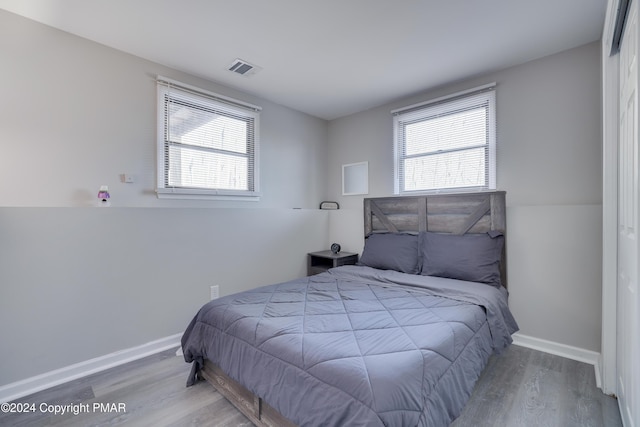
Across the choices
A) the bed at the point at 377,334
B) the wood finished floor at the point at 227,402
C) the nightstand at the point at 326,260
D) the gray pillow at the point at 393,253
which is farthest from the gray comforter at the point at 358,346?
the nightstand at the point at 326,260

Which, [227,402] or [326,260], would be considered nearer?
[227,402]

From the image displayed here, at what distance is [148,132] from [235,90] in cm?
107

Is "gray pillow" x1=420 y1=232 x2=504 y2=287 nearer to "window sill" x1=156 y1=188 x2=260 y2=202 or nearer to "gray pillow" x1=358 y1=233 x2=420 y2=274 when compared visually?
"gray pillow" x1=358 y1=233 x2=420 y2=274

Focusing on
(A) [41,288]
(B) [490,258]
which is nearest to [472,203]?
(B) [490,258]

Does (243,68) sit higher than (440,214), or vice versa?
(243,68)

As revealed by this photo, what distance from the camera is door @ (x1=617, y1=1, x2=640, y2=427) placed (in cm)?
128

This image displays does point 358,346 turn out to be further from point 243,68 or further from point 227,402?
point 243,68

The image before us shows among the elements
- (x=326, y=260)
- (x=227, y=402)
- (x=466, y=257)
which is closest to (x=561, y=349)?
(x=466, y=257)

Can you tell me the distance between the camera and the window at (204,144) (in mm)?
2766

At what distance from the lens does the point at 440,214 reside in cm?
308

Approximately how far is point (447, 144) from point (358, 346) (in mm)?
2573

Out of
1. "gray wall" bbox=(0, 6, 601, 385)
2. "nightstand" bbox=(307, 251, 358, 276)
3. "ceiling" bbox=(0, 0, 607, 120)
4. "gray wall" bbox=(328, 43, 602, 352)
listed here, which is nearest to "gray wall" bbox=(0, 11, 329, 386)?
"gray wall" bbox=(0, 6, 601, 385)

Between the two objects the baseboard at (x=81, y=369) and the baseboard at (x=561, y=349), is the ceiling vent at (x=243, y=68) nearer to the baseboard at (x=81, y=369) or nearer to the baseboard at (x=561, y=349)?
the baseboard at (x=81, y=369)

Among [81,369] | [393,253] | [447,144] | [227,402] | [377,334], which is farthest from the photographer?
[447,144]
